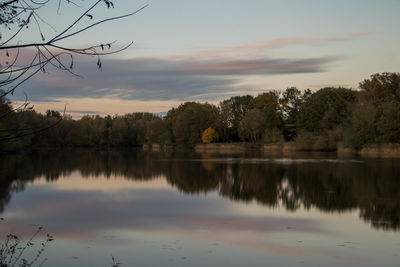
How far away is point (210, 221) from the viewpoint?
1146 centimetres

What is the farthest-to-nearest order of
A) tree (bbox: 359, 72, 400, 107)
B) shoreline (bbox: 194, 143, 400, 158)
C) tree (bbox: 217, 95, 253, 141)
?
tree (bbox: 217, 95, 253, 141), tree (bbox: 359, 72, 400, 107), shoreline (bbox: 194, 143, 400, 158)

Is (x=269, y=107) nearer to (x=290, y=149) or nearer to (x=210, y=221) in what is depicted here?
(x=290, y=149)

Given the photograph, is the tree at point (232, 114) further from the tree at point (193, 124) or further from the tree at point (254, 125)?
the tree at point (254, 125)

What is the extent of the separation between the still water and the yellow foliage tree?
55.4 meters

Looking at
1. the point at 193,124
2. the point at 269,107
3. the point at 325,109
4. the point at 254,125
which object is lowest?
Result: the point at 254,125

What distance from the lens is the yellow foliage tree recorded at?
7712 cm

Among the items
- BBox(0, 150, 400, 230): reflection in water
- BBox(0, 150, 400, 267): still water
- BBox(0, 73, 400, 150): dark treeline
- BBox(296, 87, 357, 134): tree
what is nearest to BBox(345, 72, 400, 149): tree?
BBox(0, 73, 400, 150): dark treeline

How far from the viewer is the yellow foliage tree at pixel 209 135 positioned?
253 ft

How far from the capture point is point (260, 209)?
13.5 m

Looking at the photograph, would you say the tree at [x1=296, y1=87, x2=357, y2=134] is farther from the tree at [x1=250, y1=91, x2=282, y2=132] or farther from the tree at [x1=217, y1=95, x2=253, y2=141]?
the tree at [x1=217, y1=95, x2=253, y2=141]

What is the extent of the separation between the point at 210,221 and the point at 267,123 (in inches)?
2393

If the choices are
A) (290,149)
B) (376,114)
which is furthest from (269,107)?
(376,114)

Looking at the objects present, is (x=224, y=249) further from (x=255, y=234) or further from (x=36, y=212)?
(x=36, y=212)

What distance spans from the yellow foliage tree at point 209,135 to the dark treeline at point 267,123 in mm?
175
